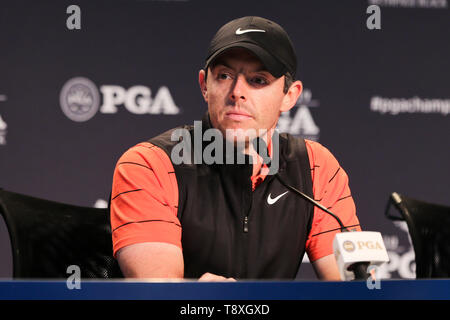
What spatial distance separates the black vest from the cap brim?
0.23 m

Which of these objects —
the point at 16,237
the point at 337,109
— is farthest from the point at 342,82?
the point at 16,237

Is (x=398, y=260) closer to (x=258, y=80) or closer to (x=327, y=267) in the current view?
(x=327, y=267)

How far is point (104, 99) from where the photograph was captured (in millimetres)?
2855

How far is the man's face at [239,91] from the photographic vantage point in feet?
5.07

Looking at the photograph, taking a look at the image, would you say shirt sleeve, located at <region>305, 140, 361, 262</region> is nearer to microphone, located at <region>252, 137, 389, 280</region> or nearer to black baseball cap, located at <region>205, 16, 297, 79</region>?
black baseball cap, located at <region>205, 16, 297, 79</region>

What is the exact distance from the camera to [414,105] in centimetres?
306

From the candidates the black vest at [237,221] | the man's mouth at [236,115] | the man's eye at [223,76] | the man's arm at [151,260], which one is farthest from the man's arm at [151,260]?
the man's eye at [223,76]

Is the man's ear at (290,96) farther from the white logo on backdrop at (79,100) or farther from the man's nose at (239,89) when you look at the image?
the white logo on backdrop at (79,100)

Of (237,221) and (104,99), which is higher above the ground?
(104,99)

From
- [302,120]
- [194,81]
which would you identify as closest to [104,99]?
[194,81]

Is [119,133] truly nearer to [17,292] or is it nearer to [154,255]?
[154,255]

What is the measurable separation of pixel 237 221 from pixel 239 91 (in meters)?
0.36

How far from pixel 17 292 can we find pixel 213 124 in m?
0.99

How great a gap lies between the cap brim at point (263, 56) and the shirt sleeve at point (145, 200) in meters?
0.33
